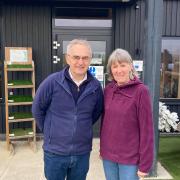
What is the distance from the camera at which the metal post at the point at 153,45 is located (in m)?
4.37

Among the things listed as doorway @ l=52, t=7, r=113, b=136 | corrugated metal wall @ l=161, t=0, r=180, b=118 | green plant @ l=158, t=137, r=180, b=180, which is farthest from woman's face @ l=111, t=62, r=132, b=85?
corrugated metal wall @ l=161, t=0, r=180, b=118

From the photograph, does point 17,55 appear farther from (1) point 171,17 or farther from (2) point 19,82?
(1) point 171,17

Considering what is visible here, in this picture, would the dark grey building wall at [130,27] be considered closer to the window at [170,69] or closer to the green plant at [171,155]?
the window at [170,69]

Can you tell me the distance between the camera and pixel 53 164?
2.75m

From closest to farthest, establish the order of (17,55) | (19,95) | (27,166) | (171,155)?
(27,166)
(171,155)
(17,55)
(19,95)

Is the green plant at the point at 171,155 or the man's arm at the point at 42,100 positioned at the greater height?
the man's arm at the point at 42,100

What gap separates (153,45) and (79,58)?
2.08 metres

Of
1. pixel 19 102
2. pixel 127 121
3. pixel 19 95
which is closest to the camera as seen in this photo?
pixel 127 121

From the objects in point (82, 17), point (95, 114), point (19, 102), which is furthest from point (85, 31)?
point (95, 114)

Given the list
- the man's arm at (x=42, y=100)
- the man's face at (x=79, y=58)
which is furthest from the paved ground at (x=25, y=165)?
the man's face at (x=79, y=58)

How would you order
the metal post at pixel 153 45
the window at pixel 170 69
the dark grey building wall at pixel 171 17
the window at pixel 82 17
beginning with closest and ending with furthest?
the metal post at pixel 153 45
the window at pixel 82 17
the dark grey building wall at pixel 171 17
the window at pixel 170 69

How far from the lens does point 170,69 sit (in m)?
7.23

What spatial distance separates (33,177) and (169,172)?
6.33 feet

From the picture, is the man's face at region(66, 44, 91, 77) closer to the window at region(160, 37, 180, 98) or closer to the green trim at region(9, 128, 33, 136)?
the green trim at region(9, 128, 33, 136)
